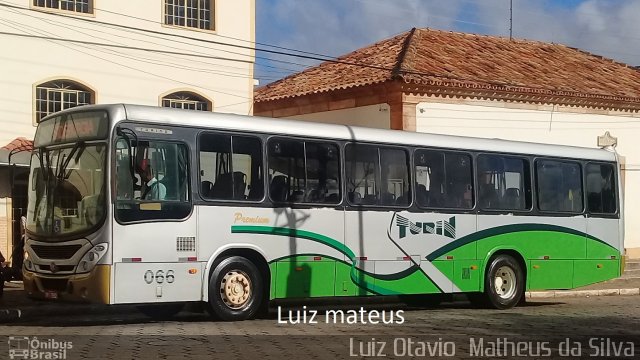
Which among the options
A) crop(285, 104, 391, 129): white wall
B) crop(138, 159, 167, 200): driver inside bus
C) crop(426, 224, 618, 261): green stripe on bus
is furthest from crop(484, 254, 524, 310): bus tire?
crop(285, 104, 391, 129): white wall

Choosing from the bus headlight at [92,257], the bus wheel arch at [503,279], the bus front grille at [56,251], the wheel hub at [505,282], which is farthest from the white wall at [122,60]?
the wheel hub at [505,282]

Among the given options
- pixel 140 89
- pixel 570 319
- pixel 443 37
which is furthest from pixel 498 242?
pixel 443 37

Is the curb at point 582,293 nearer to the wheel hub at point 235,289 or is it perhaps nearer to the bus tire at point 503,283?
the bus tire at point 503,283

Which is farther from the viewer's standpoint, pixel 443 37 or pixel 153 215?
pixel 443 37

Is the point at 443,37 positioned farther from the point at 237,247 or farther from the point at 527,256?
the point at 237,247

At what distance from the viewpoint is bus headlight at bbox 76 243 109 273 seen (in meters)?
12.4

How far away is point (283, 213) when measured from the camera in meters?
14.3

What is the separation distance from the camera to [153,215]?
42.4 feet

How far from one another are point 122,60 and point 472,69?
11.4m

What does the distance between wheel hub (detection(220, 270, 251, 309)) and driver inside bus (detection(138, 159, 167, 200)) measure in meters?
1.60

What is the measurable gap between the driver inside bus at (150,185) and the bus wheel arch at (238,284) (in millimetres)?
1296

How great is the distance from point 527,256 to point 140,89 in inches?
392

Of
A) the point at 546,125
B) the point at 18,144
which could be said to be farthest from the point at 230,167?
the point at 546,125

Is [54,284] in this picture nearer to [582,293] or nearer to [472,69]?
[582,293]
